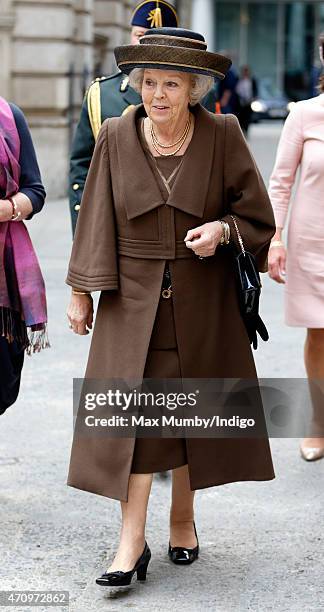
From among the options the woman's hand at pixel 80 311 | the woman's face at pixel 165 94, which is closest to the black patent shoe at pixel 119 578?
the woman's hand at pixel 80 311

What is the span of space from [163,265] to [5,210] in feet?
2.65

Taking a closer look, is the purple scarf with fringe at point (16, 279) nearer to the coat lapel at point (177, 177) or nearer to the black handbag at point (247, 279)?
the coat lapel at point (177, 177)

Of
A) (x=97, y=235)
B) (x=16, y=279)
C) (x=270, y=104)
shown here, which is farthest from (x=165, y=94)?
(x=270, y=104)

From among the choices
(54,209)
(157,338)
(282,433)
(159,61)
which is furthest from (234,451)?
(54,209)

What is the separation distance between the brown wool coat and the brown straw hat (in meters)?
0.21

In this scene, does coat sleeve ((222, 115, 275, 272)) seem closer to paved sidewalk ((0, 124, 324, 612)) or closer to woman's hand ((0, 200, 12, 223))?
woman's hand ((0, 200, 12, 223))

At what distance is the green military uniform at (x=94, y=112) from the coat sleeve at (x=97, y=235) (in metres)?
1.38

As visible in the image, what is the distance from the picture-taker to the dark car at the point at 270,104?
39.9 metres

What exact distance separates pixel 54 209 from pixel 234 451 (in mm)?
11082

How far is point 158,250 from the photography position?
4.19m

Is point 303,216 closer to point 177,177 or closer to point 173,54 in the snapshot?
point 177,177

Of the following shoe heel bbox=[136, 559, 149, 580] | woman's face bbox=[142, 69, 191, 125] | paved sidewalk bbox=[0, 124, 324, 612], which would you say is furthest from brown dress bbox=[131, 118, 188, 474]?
paved sidewalk bbox=[0, 124, 324, 612]

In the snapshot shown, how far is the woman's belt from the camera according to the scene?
13.7 feet

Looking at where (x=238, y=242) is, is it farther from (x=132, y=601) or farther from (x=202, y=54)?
(x=132, y=601)
